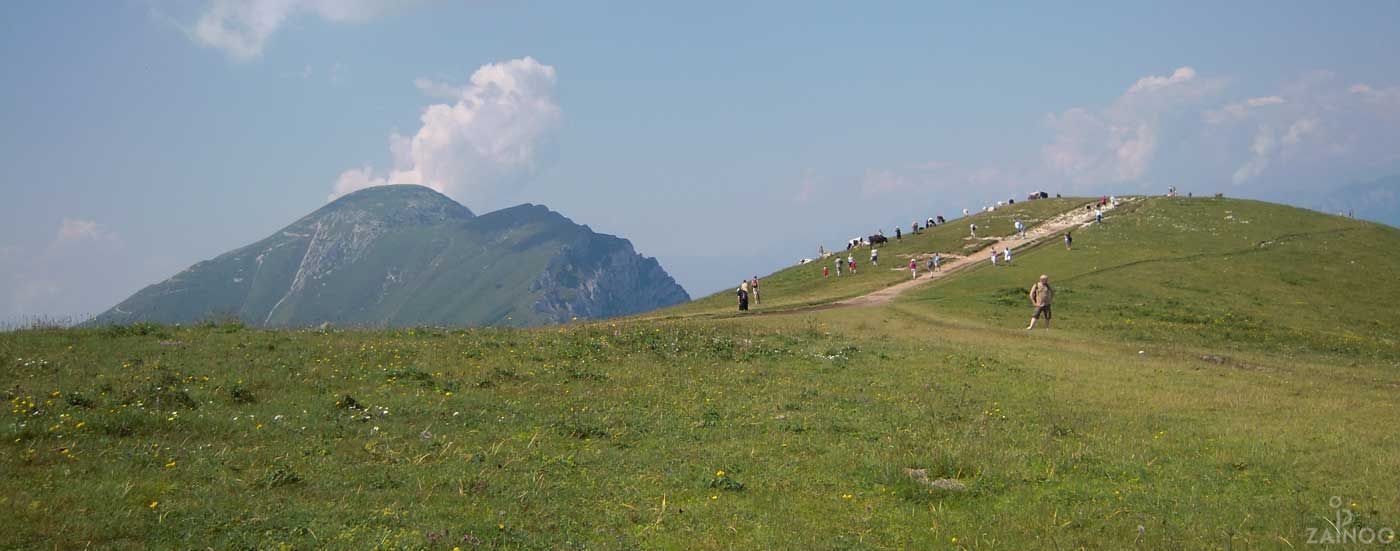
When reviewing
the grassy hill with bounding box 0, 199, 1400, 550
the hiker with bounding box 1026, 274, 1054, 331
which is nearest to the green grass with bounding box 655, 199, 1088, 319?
the hiker with bounding box 1026, 274, 1054, 331

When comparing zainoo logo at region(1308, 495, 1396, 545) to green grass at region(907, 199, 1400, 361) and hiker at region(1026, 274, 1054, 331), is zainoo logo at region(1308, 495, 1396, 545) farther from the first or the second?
hiker at region(1026, 274, 1054, 331)

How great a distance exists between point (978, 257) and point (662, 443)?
62112mm

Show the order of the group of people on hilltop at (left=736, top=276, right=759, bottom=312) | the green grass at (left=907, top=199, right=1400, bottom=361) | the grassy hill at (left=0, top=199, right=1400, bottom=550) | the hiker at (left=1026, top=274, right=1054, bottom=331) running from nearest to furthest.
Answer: the grassy hill at (left=0, top=199, right=1400, bottom=550), the hiker at (left=1026, top=274, right=1054, bottom=331), the green grass at (left=907, top=199, right=1400, bottom=361), the group of people on hilltop at (left=736, top=276, right=759, bottom=312)

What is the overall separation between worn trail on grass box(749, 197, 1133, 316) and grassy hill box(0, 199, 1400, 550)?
19.0m

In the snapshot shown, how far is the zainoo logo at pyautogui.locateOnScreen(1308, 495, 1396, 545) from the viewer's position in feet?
34.9

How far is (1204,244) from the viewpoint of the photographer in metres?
70.9

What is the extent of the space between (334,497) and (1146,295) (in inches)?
1981

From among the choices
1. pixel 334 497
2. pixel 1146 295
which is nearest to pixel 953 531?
pixel 334 497

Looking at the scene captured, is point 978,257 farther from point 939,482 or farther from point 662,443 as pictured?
point 939,482

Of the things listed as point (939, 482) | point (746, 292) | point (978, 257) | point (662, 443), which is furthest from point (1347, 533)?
point (978, 257)

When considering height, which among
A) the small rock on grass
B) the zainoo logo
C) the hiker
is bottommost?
the zainoo logo

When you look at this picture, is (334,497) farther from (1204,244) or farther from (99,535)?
(1204,244)

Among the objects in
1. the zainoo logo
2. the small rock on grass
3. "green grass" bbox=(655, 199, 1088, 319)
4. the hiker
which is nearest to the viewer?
the zainoo logo

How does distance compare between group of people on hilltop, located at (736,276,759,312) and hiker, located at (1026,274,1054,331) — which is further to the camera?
group of people on hilltop, located at (736,276,759,312)
